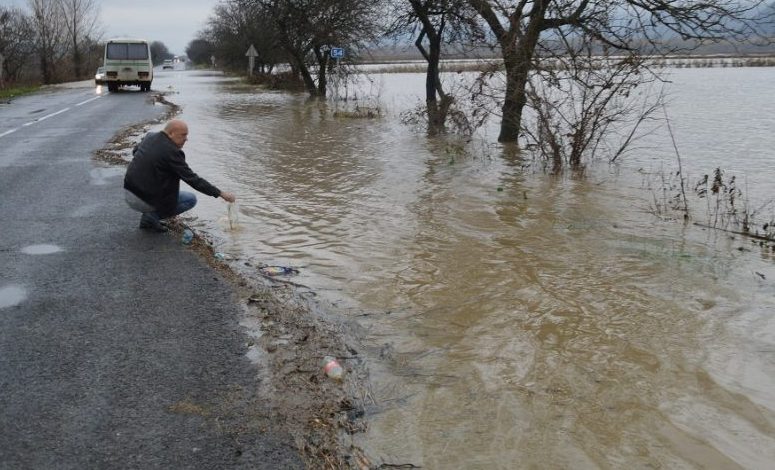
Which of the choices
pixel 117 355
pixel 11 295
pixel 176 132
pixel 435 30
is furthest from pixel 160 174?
pixel 435 30

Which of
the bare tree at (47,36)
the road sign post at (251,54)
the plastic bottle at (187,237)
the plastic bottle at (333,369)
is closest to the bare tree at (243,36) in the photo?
the road sign post at (251,54)

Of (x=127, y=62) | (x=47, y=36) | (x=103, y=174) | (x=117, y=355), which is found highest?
(x=47, y=36)

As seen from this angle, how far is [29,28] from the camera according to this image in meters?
49.3

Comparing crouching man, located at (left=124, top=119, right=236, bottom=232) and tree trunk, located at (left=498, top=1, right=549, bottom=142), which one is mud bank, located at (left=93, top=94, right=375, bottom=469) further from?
tree trunk, located at (left=498, top=1, right=549, bottom=142)

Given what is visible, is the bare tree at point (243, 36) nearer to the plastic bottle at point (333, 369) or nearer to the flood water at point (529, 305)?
the flood water at point (529, 305)

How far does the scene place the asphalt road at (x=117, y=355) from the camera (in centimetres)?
345

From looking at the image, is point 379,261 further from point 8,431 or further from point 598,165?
point 598,165

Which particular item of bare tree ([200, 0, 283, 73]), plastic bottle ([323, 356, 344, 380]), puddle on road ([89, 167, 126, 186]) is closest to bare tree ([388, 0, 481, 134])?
puddle on road ([89, 167, 126, 186])

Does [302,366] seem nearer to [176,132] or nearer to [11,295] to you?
[11,295]

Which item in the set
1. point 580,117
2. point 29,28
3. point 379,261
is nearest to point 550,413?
point 379,261

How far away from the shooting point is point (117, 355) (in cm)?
450

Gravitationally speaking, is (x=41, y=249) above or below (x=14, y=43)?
below

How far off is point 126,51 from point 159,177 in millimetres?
32298

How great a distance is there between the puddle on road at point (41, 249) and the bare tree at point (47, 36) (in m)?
49.3
